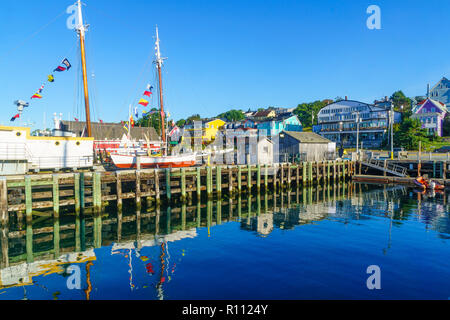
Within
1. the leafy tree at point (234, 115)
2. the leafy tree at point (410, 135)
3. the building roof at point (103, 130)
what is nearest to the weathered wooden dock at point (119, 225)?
the building roof at point (103, 130)

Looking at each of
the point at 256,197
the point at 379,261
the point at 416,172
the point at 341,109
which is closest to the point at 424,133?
the point at 341,109

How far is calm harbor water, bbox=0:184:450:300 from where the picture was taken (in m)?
9.89

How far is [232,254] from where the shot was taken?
44.2ft

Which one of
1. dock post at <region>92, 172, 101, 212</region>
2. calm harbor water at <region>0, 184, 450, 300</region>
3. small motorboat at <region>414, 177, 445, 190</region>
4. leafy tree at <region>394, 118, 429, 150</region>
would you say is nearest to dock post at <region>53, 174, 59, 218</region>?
calm harbor water at <region>0, 184, 450, 300</region>

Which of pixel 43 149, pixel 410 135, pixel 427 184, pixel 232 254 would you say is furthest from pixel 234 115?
pixel 232 254

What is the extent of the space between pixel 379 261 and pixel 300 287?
467 centimetres

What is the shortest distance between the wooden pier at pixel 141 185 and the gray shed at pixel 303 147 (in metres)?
4.45

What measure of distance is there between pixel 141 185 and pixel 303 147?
87.6ft

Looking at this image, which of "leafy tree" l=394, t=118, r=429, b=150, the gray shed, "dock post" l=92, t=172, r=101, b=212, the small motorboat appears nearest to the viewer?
"dock post" l=92, t=172, r=101, b=212

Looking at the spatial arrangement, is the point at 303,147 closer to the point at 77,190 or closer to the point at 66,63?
the point at 66,63

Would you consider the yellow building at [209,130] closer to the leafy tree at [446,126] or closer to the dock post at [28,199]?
the dock post at [28,199]

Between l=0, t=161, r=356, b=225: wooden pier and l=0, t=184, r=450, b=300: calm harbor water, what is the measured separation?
1319mm

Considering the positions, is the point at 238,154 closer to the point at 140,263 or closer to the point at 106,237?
the point at 106,237

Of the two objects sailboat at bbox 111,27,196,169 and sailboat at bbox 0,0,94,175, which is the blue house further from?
sailboat at bbox 0,0,94,175
